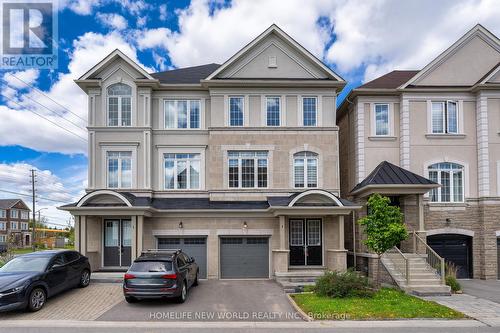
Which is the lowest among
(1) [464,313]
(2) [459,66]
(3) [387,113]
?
(1) [464,313]

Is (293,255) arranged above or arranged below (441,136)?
below

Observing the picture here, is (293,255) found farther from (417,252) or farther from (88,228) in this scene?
(88,228)

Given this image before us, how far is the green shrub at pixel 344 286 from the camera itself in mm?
12305

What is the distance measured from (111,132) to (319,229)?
10749 millimetres

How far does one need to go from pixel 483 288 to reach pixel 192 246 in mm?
12291

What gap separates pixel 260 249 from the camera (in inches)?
695

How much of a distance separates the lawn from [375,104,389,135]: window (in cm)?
852

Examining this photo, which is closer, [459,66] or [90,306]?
[90,306]

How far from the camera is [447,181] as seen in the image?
1833 cm

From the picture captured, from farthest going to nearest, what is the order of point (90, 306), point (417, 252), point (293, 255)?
1. point (293, 255)
2. point (417, 252)
3. point (90, 306)

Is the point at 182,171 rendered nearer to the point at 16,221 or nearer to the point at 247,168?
the point at 247,168

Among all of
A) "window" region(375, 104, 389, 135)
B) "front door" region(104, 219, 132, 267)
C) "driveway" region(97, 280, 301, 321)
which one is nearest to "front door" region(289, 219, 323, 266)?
"driveway" region(97, 280, 301, 321)

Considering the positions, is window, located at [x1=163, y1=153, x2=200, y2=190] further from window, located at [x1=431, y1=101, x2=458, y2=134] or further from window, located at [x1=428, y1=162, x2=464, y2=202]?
window, located at [x1=431, y1=101, x2=458, y2=134]

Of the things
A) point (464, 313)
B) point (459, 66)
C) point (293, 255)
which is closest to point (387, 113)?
point (459, 66)
